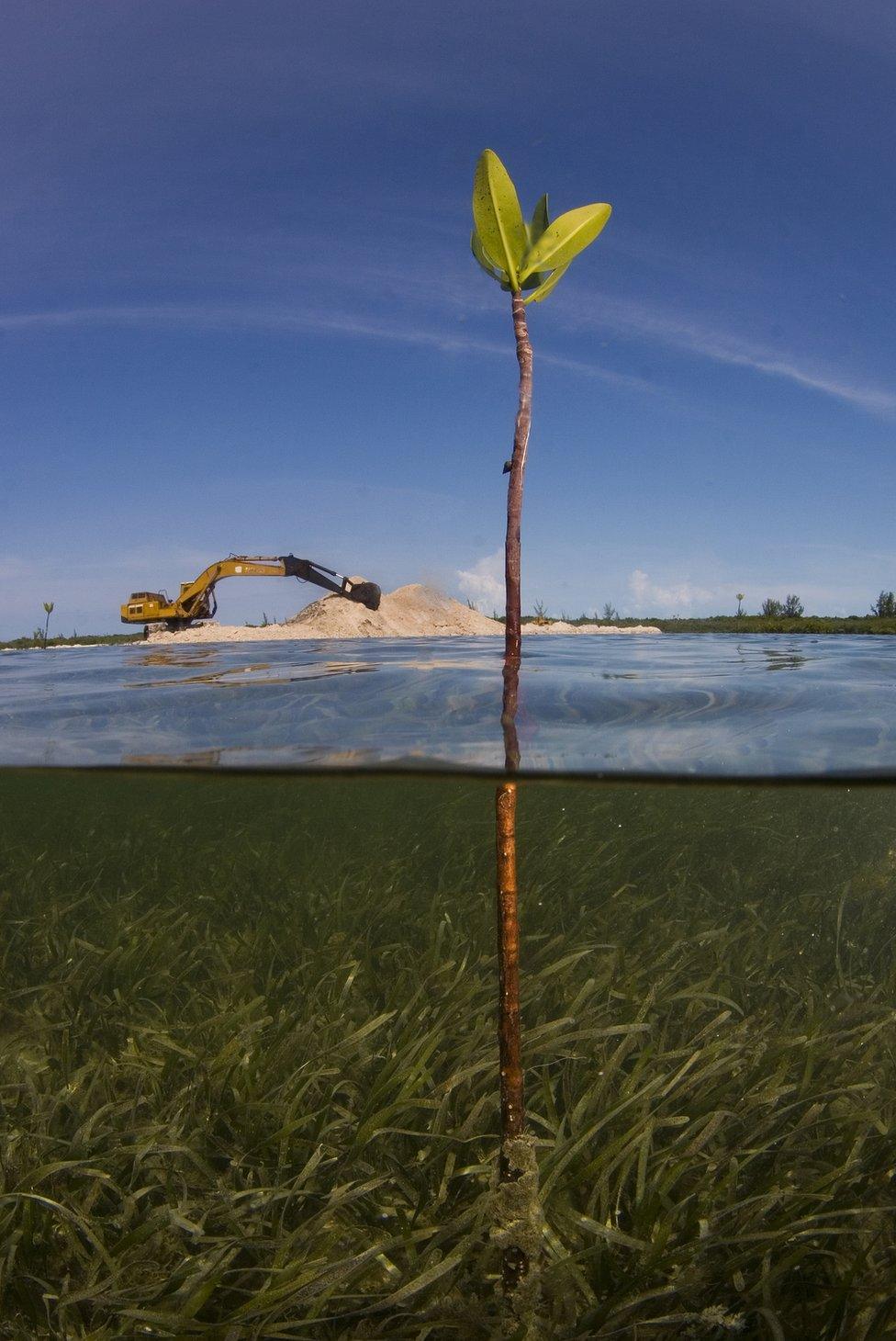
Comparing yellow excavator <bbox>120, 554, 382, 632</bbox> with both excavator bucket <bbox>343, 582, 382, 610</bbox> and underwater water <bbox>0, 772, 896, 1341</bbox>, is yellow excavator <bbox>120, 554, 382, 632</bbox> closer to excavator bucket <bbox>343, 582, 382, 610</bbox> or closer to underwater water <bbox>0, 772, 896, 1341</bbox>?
excavator bucket <bbox>343, 582, 382, 610</bbox>

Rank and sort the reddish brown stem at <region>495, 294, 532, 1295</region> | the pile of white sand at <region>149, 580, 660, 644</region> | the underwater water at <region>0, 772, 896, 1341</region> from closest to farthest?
the reddish brown stem at <region>495, 294, 532, 1295</region> < the underwater water at <region>0, 772, 896, 1341</region> < the pile of white sand at <region>149, 580, 660, 644</region>

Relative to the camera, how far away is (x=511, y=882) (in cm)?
232

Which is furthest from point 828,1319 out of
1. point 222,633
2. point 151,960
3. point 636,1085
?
point 222,633

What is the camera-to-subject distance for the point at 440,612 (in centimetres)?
1898

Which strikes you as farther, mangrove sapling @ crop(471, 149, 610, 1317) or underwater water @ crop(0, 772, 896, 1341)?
underwater water @ crop(0, 772, 896, 1341)

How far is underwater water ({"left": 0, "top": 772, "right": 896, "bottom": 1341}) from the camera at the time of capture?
9.76ft

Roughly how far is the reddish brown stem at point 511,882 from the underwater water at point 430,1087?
2.54 ft

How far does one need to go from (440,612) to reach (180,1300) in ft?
54.4

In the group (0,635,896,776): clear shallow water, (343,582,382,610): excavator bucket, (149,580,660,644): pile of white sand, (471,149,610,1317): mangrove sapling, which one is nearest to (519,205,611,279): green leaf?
(471,149,610,1317): mangrove sapling

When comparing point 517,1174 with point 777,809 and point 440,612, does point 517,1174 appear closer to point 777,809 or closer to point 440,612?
point 777,809

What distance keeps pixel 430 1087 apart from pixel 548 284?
366 cm

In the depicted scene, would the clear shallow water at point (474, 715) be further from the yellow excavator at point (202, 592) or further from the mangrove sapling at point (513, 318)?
the yellow excavator at point (202, 592)

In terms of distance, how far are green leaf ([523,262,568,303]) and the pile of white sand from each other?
13796mm

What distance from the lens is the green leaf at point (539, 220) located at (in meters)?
1.96
